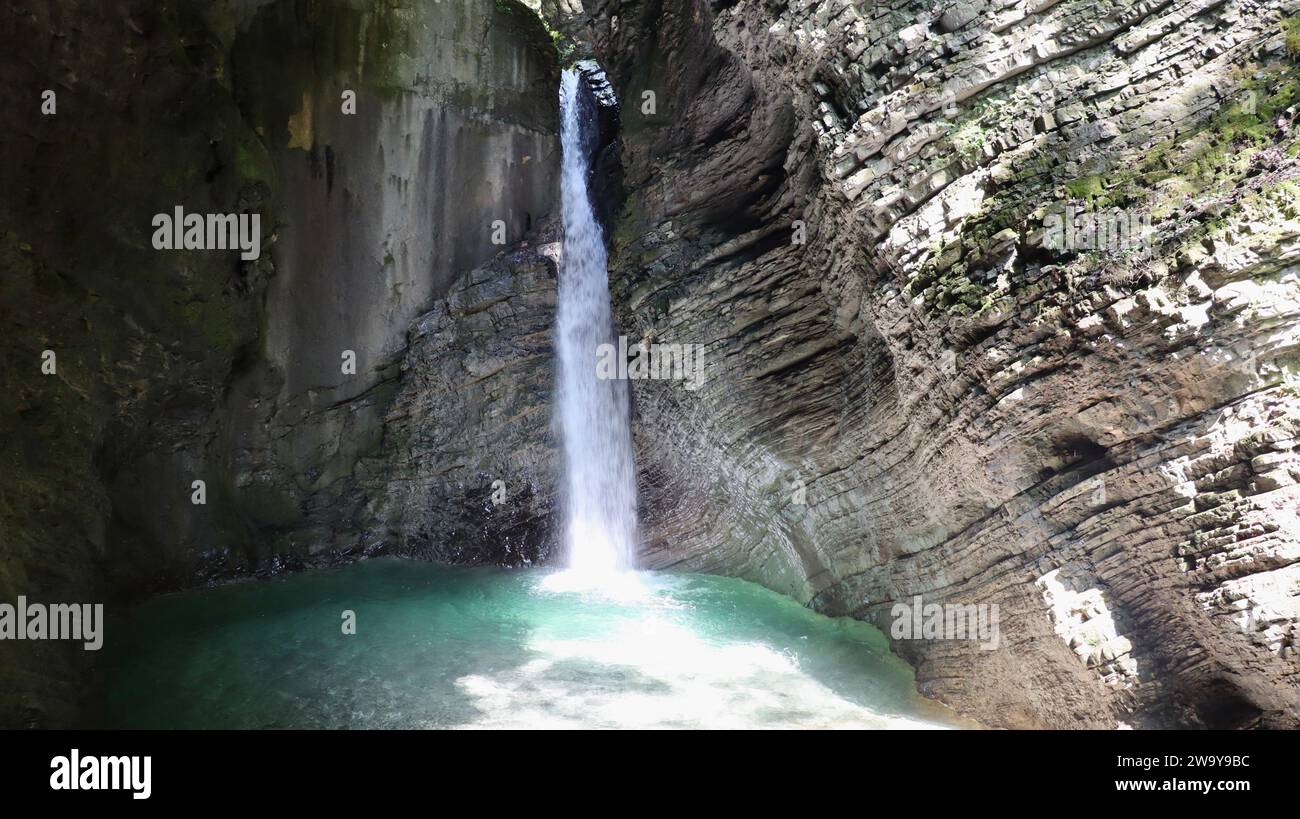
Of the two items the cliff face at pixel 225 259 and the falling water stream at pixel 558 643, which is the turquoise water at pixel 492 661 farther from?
the cliff face at pixel 225 259

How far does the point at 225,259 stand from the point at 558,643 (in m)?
6.83

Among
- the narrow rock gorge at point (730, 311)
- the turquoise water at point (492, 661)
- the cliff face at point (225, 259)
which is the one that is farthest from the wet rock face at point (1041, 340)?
the cliff face at point (225, 259)

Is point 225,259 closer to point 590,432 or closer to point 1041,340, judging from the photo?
point 590,432

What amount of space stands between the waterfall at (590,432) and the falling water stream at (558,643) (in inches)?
1.0

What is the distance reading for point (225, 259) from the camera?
1186cm

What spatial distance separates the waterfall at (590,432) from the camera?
47.6ft

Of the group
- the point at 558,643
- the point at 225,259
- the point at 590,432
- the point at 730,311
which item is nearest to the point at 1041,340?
the point at 730,311

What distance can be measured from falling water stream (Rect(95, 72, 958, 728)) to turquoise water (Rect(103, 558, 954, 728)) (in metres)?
0.03

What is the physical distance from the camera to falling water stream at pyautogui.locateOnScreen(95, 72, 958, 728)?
7824mm

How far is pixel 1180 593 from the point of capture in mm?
6699

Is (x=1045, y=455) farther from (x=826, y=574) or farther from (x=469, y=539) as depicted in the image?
(x=469, y=539)

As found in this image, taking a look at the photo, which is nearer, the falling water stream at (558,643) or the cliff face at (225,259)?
the falling water stream at (558,643)

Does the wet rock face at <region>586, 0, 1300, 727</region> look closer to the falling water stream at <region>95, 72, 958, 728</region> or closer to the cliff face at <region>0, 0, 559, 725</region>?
the falling water stream at <region>95, 72, 958, 728</region>

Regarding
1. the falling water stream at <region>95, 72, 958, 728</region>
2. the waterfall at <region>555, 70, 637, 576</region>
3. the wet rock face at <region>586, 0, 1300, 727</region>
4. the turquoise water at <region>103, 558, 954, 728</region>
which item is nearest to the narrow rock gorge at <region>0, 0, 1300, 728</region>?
the wet rock face at <region>586, 0, 1300, 727</region>
